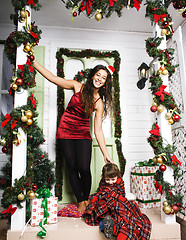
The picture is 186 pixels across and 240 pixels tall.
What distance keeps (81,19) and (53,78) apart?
130 centimetres

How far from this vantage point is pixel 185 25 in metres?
3.10

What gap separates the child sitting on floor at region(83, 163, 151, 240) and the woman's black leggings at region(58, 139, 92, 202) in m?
0.28

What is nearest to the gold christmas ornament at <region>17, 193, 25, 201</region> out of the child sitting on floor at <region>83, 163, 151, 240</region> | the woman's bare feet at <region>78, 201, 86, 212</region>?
the child sitting on floor at <region>83, 163, 151, 240</region>

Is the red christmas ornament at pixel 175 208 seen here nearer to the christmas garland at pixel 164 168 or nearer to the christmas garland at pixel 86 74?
the christmas garland at pixel 164 168

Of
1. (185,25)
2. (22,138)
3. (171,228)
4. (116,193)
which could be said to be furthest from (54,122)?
(185,25)

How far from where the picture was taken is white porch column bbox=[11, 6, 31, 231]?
1775mm

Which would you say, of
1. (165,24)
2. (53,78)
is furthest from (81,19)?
(165,24)

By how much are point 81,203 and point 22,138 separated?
94 cm

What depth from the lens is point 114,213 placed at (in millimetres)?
1750

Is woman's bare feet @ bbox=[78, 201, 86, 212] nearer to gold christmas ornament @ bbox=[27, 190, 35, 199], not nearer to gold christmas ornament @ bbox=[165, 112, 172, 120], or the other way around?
gold christmas ornament @ bbox=[27, 190, 35, 199]

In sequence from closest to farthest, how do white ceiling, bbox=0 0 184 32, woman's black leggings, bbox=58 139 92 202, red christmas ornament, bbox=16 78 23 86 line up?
red christmas ornament, bbox=16 78 23 86
woman's black leggings, bbox=58 139 92 202
white ceiling, bbox=0 0 184 32

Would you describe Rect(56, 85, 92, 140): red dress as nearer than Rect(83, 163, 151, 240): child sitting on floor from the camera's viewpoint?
No

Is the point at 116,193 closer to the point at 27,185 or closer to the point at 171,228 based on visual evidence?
the point at 171,228

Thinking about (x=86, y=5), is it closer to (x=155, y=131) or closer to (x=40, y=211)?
(x=155, y=131)
